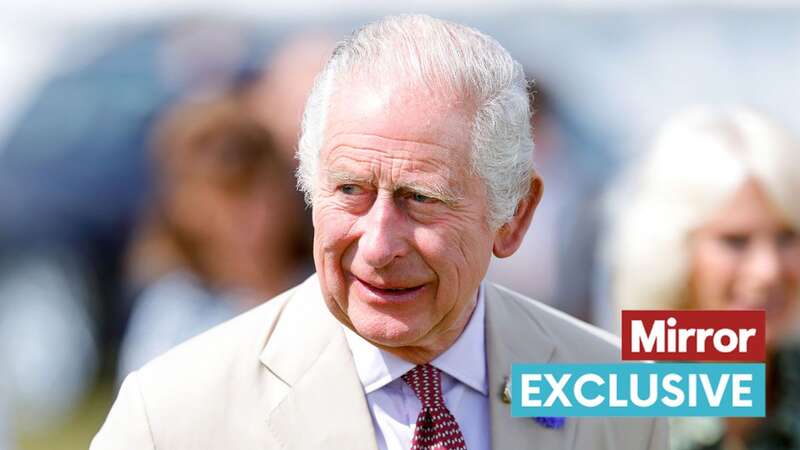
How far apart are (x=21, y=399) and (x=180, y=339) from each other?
1.03 metres

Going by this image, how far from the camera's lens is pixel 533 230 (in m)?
3.80

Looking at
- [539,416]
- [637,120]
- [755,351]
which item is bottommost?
[539,416]

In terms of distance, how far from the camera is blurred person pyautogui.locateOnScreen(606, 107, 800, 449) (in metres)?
3.16

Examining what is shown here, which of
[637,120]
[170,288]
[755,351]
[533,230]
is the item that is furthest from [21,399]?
[755,351]

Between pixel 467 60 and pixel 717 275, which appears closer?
pixel 467 60

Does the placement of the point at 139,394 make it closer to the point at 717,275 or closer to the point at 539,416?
the point at 539,416

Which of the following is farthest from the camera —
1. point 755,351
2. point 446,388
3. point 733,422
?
point 733,422

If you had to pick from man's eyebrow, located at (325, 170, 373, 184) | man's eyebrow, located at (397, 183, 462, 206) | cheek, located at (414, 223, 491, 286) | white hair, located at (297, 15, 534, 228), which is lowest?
cheek, located at (414, 223, 491, 286)

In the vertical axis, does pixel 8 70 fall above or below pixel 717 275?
above

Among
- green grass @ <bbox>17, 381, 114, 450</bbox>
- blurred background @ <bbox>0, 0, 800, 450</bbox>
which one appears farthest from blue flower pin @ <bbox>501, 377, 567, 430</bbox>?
green grass @ <bbox>17, 381, 114, 450</bbox>

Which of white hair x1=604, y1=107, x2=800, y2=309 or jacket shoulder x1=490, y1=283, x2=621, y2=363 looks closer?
jacket shoulder x1=490, y1=283, x2=621, y2=363

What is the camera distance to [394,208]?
161cm

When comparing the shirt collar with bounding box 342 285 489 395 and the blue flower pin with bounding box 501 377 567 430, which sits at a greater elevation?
the shirt collar with bounding box 342 285 489 395

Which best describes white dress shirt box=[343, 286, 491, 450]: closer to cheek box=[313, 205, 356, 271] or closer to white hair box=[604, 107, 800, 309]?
cheek box=[313, 205, 356, 271]
